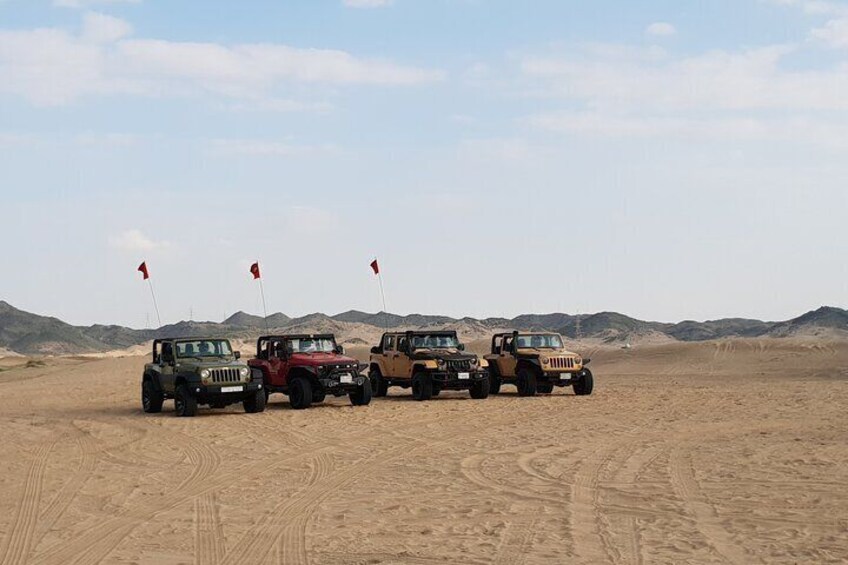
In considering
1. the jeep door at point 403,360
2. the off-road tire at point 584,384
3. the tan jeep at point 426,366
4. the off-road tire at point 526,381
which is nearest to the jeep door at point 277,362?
the tan jeep at point 426,366

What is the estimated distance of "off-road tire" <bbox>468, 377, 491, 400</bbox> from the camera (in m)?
26.1

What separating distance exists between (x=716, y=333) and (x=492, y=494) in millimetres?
107984

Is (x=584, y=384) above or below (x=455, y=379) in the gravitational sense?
below

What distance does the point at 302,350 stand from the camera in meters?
24.5

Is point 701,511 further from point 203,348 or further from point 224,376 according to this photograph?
point 203,348

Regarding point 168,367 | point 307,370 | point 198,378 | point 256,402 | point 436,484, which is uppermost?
point 168,367

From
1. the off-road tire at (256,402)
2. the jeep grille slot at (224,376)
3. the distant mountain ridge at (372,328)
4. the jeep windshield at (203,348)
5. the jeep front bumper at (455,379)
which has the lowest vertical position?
the off-road tire at (256,402)

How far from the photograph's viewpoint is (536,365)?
26781 millimetres

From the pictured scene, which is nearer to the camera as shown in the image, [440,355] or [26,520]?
[26,520]

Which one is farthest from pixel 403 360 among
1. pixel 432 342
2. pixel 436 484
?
pixel 436 484

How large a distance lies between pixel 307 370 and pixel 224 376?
6.60 feet

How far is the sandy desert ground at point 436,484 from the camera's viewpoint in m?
8.95

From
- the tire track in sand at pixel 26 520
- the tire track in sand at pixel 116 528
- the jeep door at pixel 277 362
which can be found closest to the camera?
the tire track in sand at pixel 116 528

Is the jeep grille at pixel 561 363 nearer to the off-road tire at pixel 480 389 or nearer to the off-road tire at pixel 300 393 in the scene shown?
the off-road tire at pixel 480 389
